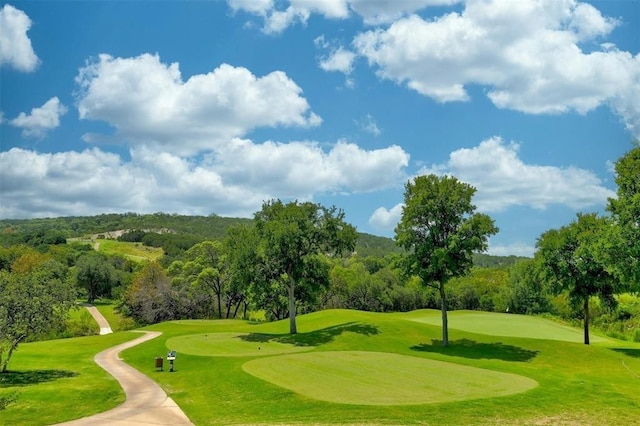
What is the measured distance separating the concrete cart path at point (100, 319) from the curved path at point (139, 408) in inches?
2285

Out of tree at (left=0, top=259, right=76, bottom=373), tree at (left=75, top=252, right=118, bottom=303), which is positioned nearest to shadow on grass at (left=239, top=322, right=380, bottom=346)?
tree at (left=0, top=259, right=76, bottom=373)

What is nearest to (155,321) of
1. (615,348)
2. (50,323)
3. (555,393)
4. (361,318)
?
(361,318)

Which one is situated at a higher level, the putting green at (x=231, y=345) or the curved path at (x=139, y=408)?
the curved path at (x=139, y=408)

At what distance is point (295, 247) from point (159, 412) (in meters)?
29.4

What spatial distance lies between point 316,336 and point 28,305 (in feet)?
83.1

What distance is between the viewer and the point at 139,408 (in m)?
23.5

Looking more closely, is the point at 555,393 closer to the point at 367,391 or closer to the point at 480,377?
the point at 480,377

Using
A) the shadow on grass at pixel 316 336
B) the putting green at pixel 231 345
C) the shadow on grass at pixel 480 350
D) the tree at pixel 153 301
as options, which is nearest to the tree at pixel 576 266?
the shadow on grass at pixel 480 350

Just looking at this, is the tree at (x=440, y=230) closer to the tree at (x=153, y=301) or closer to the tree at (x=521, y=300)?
the tree at (x=153, y=301)

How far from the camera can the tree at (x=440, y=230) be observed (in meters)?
42.7

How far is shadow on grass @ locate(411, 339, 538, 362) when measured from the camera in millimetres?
40188

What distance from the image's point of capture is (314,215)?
52250 millimetres

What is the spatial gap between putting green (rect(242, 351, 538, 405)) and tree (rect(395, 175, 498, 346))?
455 inches

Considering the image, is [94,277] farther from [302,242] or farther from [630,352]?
[630,352]
